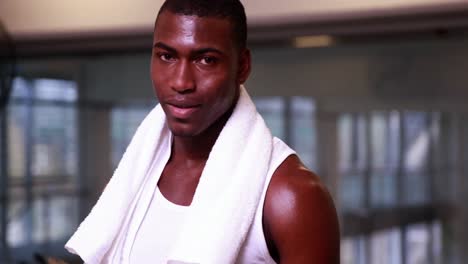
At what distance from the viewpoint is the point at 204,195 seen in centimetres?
87

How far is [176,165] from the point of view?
0.98 metres

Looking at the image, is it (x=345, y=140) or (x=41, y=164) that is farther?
(x=41, y=164)

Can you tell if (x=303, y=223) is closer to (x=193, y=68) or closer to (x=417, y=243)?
(x=193, y=68)

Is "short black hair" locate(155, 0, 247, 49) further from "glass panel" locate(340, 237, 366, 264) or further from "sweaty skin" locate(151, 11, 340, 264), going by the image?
"glass panel" locate(340, 237, 366, 264)

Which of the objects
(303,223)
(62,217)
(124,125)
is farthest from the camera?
(62,217)

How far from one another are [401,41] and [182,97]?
5.32 ft

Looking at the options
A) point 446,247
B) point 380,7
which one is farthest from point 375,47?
point 446,247

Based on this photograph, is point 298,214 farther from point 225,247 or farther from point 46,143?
point 46,143

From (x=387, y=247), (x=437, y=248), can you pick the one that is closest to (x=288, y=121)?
(x=387, y=247)

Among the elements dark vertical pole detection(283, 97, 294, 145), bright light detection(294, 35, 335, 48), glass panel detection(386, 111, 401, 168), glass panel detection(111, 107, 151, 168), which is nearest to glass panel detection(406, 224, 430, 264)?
glass panel detection(386, 111, 401, 168)

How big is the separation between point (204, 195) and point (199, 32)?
0.64 ft

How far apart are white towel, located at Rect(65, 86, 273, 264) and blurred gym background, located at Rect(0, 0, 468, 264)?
3.87 feet

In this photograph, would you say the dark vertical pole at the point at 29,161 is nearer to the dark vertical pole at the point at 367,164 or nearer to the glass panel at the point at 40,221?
the glass panel at the point at 40,221

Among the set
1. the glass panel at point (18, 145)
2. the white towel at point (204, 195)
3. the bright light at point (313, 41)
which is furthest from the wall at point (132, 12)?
the white towel at point (204, 195)
